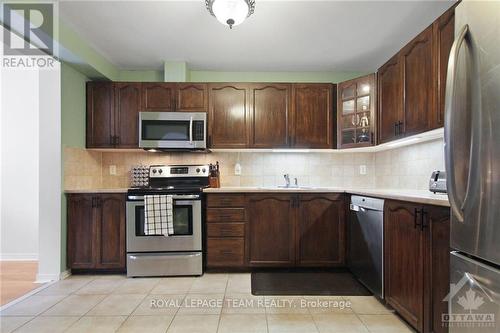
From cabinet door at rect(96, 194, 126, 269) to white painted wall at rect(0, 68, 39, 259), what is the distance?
4.34 ft

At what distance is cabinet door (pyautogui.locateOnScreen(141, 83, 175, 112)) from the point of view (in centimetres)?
326

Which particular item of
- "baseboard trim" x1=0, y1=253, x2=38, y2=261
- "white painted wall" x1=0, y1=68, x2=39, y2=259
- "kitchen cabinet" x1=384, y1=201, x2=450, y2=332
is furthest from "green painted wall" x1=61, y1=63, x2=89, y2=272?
"kitchen cabinet" x1=384, y1=201, x2=450, y2=332

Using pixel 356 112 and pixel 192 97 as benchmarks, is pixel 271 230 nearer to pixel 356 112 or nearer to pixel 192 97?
pixel 356 112

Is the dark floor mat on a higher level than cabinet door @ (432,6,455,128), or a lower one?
lower

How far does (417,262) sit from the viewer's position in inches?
66.5

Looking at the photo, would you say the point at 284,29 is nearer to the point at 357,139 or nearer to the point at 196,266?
the point at 357,139

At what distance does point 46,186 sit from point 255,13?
8.39ft

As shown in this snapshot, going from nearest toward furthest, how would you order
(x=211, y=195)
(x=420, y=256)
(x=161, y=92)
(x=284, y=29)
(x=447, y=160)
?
(x=447, y=160) < (x=420, y=256) < (x=284, y=29) < (x=211, y=195) < (x=161, y=92)

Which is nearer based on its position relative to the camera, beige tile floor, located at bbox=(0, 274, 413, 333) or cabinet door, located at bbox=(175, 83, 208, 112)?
beige tile floor, located at bbox=(0, 274, 413, 333)

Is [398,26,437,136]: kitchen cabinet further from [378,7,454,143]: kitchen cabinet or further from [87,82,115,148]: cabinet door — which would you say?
[87,82,115,148]: cabinet door

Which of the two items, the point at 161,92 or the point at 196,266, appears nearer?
the point at 196,266

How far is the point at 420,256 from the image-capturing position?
1658mm

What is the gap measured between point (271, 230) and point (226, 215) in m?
0.50

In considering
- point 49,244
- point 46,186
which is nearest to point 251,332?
point 49,244
